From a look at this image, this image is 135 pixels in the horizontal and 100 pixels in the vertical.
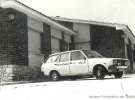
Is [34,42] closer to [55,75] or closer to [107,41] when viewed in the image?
[55,75]

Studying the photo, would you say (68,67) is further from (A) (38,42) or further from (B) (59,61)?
(A) (38,42)

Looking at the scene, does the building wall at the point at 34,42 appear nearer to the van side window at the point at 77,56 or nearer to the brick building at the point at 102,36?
the van side window at the point at 77,56

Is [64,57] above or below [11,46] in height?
below

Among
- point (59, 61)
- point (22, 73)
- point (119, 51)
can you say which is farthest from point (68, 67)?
point (119, 51)

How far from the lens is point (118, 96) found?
22.2 ft

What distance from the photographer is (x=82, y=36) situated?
2817cm

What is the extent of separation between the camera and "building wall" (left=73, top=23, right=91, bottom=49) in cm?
2788

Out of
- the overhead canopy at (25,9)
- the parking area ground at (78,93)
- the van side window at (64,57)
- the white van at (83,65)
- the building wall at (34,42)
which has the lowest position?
the parking area ground at (78,93)

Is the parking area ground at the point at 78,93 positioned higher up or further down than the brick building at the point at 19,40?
further down

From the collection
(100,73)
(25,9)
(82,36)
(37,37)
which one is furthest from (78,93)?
(82,36)

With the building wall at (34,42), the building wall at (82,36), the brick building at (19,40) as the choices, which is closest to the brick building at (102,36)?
Result: the building wall at (82,36)

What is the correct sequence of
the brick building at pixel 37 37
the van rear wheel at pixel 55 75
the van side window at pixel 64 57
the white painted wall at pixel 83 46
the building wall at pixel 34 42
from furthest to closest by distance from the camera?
the white painted wall at pixel 83 46 < the building wall at pixel 34 42 < the brick building at pixel 37 37 < the van rear wheel at pixel 55 75 < the van side window at pixel 64 57

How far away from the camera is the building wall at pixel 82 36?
27875 millimetres

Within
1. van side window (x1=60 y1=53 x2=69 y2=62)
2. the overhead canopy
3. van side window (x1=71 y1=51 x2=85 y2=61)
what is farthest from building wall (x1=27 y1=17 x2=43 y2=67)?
van side window (x1=71 y1=51 x2=85 y2=61)
